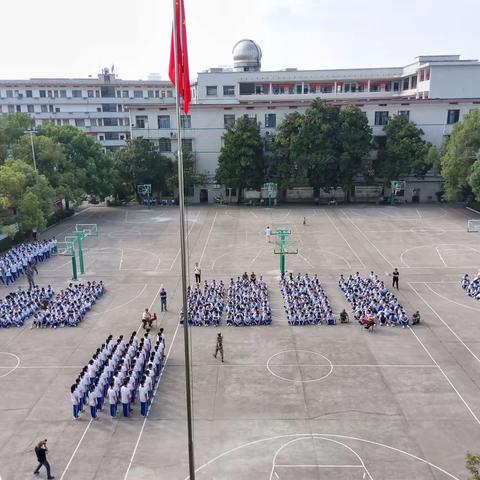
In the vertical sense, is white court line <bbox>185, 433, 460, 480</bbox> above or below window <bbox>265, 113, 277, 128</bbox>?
below

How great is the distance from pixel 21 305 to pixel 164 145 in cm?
3291

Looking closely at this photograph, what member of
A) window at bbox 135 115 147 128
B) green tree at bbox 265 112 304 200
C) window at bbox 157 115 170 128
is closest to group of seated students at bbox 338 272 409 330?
green tree at bbox 265 112 304 200

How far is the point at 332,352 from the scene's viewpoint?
18734 millimetres

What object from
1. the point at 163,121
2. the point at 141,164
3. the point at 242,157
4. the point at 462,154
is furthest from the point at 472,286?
the point at 163,121

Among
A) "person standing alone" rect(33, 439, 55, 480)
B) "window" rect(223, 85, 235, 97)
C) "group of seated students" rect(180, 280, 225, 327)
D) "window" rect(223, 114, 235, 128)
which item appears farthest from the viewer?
"window" rect(223, 85, 235, 97)

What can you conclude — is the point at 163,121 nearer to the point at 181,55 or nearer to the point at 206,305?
the point at 206,305

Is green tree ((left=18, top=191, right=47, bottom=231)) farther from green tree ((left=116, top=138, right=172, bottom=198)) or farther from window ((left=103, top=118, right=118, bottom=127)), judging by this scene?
window ((left=103, top=118, right=118, bottom=127))

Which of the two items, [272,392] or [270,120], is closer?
[272,392]

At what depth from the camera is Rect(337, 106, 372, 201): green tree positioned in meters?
46.6

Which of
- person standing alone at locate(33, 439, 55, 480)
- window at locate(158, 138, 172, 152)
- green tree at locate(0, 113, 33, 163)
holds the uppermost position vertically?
green tree at locate(0, 113, 33, 163)

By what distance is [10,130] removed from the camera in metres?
39.5

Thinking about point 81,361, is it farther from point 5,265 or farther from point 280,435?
point 5,265

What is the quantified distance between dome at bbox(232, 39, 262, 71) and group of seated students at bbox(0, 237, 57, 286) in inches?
1547

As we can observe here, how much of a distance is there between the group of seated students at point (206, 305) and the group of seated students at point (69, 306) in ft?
15.0
